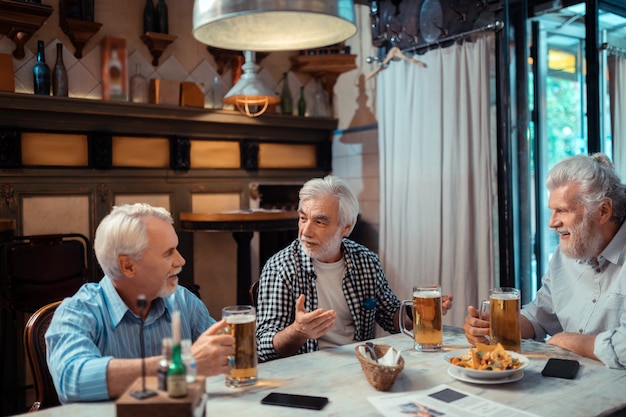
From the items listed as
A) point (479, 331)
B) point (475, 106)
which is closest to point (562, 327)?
point (479, 331)

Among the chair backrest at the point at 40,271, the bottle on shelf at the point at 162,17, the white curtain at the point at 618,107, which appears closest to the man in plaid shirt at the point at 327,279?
the chair backrest at the point at 40,271

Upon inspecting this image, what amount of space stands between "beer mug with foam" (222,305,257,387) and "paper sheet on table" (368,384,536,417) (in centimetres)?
32

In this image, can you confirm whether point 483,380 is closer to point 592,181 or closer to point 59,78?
point 592,181

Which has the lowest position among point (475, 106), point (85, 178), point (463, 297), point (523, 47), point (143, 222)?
point (463, 297)

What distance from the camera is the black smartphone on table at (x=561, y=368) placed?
155cm

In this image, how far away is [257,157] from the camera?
5117 mm

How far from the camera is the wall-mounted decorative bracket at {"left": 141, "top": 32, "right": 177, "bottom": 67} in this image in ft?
14.7

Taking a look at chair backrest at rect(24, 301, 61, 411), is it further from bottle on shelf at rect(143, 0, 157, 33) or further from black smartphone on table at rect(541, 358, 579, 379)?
bottle on shelf at rect(143, 0, 157, 33)

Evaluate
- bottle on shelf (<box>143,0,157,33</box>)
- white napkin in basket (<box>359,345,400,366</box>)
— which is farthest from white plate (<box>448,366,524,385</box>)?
bottle on shelf (<box>143,0,157,33</box>)

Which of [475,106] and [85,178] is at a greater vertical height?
[475,106]

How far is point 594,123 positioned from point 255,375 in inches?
112

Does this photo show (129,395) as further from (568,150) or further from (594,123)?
(568,150)

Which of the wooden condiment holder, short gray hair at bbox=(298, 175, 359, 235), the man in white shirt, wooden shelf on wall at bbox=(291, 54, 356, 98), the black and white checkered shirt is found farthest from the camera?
wooden shelf on wall at bbox=(291, 54, 356, 98)

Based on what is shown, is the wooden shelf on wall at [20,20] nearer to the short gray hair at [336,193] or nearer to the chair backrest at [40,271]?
the chair backrest at [40,271]
